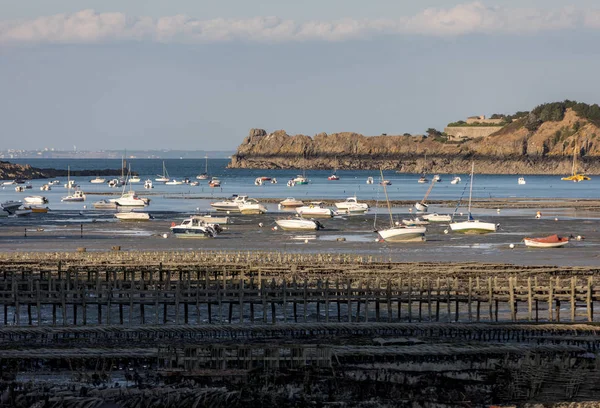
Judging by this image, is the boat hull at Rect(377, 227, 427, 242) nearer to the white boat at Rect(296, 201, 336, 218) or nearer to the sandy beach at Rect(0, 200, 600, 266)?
the sandy beach at Rect(0, 200, 600, 266)

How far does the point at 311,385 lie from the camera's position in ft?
99.7

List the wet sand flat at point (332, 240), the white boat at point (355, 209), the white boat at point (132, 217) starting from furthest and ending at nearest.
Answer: the white boat at point (355, 209)
the white boat at point (132, 217)
the wet sand flat at point (332, 240)

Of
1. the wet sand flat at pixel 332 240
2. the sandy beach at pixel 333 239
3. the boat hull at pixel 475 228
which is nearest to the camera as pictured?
the wet sand flat at pixel 332 240

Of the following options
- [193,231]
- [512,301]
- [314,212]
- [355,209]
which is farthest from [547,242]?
[355,209]

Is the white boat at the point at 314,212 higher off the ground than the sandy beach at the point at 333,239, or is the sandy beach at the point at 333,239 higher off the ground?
the white boat at the point at 314,212

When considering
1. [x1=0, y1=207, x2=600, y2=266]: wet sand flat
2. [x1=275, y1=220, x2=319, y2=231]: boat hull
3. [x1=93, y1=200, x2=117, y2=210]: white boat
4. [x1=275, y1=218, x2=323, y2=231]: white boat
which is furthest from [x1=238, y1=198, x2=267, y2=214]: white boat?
[x1=275, y1=220, x2=319, y2=231]: boat hull

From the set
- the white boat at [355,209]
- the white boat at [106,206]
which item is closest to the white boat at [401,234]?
the white boat at [355,209]

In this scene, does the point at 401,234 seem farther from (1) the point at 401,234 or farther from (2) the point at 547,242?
(2) the point at 547,242

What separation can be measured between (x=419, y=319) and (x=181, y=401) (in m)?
15.3

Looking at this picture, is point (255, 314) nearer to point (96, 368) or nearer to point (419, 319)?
point (419, 319)

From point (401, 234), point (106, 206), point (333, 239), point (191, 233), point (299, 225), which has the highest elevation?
point (401, 234)

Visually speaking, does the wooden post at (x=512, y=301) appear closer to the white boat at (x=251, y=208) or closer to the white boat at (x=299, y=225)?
the white boat at (x=299, y=225)

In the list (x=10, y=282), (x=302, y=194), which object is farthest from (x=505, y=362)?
(x=302, y=194)

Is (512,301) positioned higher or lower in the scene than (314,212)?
higher
